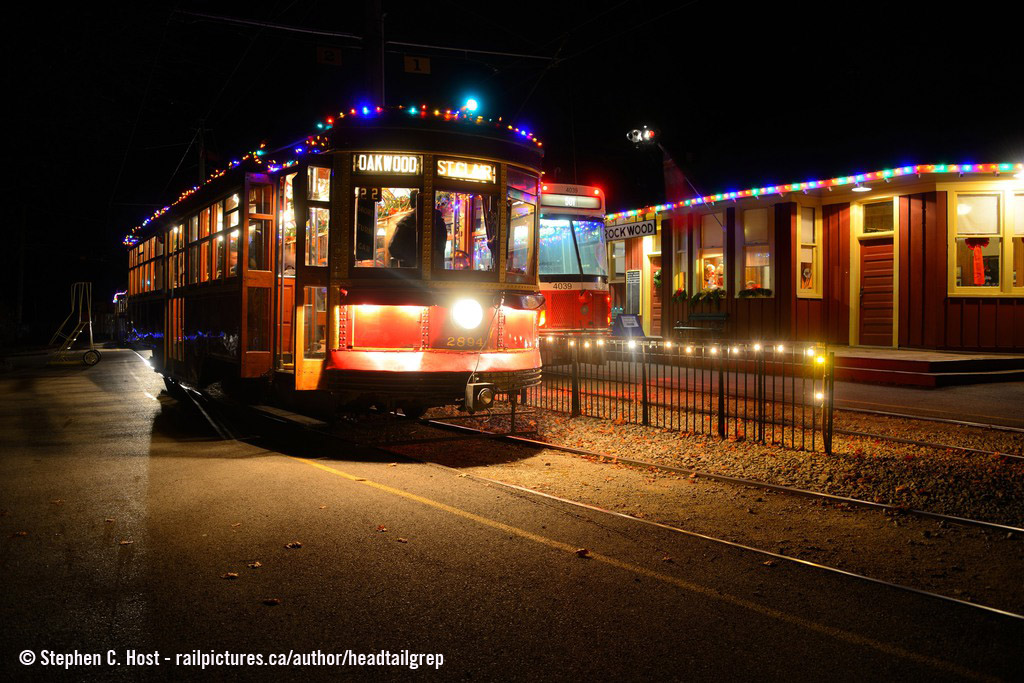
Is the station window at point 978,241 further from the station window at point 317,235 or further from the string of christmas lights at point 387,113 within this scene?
the station window at point 317,235

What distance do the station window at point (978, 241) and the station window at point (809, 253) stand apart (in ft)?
9.91

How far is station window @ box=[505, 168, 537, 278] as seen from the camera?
9.04 meters

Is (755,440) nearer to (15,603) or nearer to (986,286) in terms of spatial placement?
(15,603)

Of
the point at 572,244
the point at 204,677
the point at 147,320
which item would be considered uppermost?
the point at 572,244

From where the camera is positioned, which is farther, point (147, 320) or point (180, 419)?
point (147, 320)

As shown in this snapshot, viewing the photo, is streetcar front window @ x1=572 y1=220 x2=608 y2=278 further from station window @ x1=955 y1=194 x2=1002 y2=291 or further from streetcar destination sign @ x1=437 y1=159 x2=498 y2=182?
station window @ x1=955 y1=194 x2=1002 y2=291

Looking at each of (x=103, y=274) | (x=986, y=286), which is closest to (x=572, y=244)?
(x=986, y=286)

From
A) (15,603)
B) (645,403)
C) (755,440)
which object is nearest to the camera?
(15,603)

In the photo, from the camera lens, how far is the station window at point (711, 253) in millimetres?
19828

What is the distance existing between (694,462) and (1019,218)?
39.2 ft

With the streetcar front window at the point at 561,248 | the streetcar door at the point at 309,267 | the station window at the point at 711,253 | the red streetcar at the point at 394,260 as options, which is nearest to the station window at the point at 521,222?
the red streetcar at the point at 394,260

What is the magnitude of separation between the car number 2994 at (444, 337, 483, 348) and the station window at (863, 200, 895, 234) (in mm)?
12363

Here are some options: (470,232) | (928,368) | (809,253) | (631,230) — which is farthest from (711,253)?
(470,232)

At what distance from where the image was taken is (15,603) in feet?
13.6
